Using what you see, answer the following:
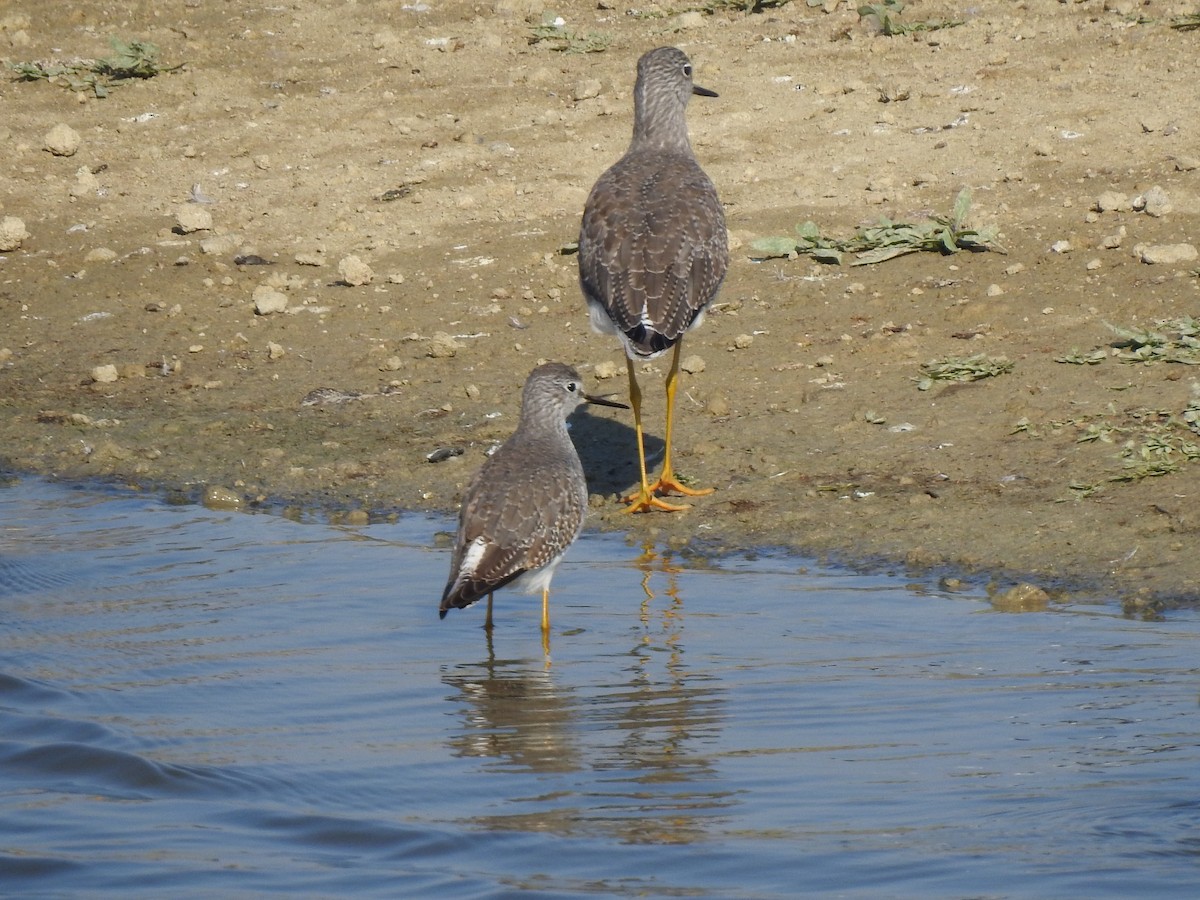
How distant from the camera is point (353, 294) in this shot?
38.3 feet

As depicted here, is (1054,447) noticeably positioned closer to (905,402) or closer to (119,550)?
(905,402)

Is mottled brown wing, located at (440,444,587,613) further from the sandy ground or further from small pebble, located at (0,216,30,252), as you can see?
small pebble, located at (0,216,30,252)

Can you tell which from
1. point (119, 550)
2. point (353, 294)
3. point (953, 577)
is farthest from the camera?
point (353, 294)

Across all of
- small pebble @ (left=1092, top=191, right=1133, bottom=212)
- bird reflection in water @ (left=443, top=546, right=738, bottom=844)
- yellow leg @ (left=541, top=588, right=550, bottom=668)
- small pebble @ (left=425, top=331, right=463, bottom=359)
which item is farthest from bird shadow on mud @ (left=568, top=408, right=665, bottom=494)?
small pebble @ (left=1092, top=191, right=1133, bottom=212)

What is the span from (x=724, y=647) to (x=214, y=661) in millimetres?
1956

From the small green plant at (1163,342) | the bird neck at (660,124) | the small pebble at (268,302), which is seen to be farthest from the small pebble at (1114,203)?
the small pebble at (268,302)

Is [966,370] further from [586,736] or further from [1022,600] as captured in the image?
[586,736]

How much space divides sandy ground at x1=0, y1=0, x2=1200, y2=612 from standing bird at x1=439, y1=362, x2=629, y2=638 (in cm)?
87

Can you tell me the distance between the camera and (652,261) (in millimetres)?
8695

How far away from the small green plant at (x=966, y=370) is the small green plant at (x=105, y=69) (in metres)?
8.09

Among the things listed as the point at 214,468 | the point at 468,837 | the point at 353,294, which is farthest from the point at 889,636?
the point at 353,294

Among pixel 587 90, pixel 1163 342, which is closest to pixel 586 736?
pixel 1163 342

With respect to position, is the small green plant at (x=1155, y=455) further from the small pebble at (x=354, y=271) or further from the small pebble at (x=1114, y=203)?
the small pebble at (x=354, y=271)

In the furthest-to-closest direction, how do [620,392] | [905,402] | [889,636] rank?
[620,392] → [905,402] → [889,636]
